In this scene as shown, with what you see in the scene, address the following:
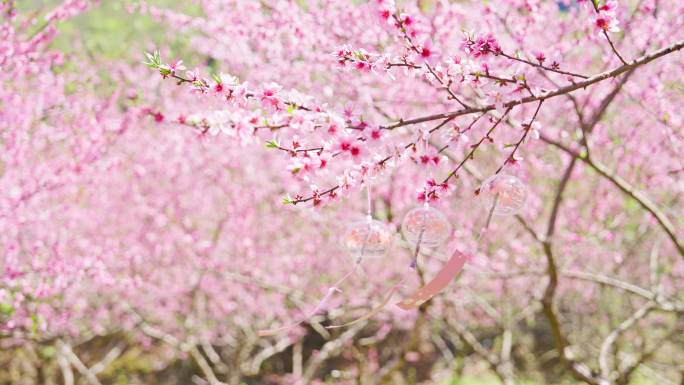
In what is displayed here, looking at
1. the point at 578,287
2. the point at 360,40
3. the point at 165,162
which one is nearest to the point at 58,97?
the point at 165,162

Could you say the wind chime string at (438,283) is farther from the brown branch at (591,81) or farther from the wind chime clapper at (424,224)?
the brown branch at (591,81)

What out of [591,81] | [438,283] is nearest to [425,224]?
[438,283]

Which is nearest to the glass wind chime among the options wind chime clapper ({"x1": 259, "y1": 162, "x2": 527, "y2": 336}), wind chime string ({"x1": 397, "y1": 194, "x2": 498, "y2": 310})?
wind chime clapper ({"x1": 259, "y1": 162, "x2": 527, "y2": 336})

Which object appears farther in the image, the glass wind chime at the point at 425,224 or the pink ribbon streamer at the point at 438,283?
the glass wind chime at the point at 425,224

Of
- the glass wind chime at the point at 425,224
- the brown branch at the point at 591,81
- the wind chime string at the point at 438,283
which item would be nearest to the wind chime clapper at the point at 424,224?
the glass wind chime at the point at 425,224

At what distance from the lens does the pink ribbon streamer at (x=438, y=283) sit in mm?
2500

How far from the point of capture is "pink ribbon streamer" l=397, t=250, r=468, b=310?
2500 mm

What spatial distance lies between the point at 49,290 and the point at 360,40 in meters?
4.14

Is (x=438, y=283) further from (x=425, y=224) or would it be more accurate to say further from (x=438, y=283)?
(x=425, y=224)

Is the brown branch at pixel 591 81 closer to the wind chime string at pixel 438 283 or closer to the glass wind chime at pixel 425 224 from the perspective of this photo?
the glass wind chime at pixel 425 224

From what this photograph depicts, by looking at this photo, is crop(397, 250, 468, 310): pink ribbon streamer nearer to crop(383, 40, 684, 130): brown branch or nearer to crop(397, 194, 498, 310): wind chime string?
crop(397, 194, 498, 310): wind chime string

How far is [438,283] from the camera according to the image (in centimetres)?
251

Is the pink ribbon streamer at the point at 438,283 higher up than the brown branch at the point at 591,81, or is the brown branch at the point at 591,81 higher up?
the brown branch at the point at 591,81

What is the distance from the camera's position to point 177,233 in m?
9.62
